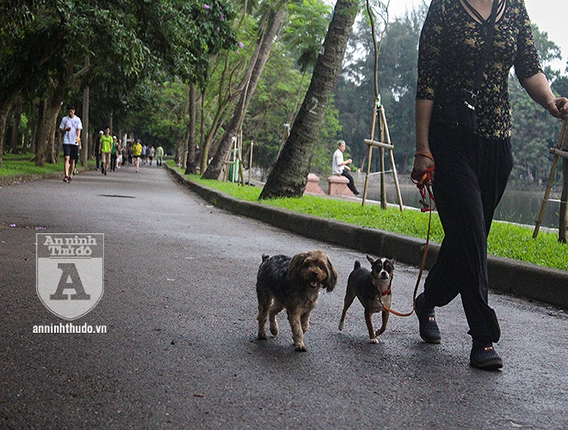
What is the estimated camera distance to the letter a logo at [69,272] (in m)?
5.38

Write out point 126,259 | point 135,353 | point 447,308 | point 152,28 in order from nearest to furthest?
point 135,353 → point 447,308 → point 126,259 → point 152,28

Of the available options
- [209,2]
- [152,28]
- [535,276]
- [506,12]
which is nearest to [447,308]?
[535,276]

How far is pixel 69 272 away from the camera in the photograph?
660cm

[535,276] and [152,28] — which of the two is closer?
[535,276]

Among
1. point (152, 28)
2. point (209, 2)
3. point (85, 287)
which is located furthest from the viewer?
point (209, 2)

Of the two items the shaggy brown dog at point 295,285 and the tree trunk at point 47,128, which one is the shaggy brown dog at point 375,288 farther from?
the tree trunk at point 47,128

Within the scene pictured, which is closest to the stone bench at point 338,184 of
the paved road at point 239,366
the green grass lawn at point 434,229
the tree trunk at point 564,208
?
the green grass lawn at point 434,229

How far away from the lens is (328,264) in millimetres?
4457

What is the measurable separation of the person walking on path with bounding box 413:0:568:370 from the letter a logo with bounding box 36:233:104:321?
2.44 meters

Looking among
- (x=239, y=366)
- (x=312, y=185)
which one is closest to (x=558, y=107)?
(x=239, y=366)

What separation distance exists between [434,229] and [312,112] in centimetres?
556

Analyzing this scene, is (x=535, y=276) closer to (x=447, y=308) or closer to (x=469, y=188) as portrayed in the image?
(x=447, y=308)

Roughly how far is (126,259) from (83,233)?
2.21 metres

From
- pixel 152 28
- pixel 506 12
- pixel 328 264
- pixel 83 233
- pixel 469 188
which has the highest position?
pixel 152 28
